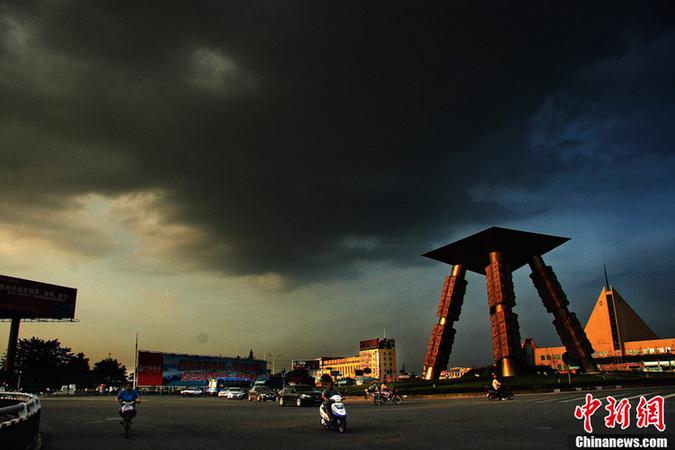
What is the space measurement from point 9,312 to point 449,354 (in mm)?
65802

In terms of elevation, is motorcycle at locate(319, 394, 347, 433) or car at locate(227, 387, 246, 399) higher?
motorcycle at locate(319, 394, 347, 433)

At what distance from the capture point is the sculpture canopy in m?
Result: 51.3

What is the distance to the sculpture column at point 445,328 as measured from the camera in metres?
55.3

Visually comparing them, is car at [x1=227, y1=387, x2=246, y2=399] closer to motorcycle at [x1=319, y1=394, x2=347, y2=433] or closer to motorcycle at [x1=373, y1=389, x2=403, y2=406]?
motorcycle at [x1=373, y1=389, x2=403, y2=406]

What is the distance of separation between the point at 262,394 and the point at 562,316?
1303 inches

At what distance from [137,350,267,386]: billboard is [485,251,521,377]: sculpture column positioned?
7074 cm

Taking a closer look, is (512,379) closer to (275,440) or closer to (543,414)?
(543,414)

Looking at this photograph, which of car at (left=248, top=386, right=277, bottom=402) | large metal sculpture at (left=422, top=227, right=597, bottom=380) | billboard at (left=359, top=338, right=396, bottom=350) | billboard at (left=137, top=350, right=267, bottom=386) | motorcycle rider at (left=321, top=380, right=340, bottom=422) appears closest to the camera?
motorcycle rider at (left=321, top=380, right=340, bottom=422)

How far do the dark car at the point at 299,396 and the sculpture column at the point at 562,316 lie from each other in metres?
31.5

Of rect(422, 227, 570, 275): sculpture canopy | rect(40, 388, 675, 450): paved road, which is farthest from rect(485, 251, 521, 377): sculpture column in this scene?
rect(40, 388, 675, 450): paved road

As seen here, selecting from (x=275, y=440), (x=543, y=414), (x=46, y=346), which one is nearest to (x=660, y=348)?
(x=543, y=414)

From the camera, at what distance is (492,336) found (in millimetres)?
50406

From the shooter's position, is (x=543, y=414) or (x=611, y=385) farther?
(x=611, y=385)

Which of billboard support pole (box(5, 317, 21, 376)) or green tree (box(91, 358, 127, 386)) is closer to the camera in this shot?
billboard support pole (box(5, 317, 21, 376))
